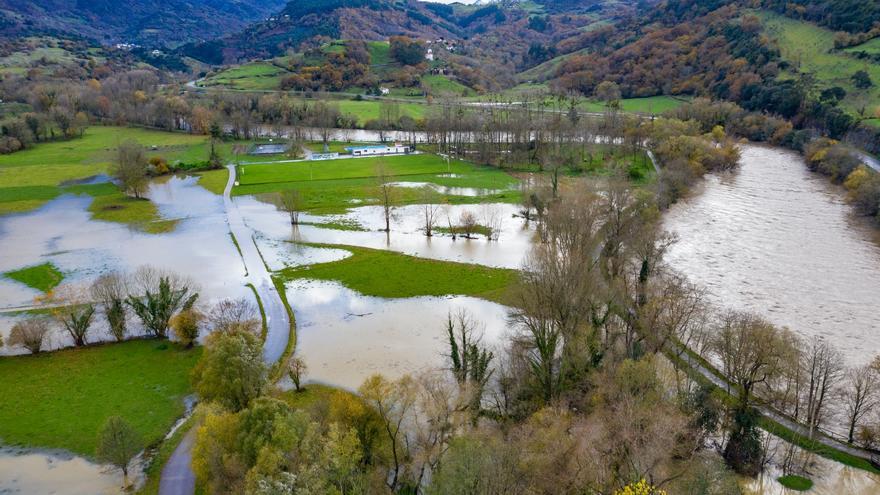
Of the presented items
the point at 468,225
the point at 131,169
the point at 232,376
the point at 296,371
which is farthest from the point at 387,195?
the point at 232,376

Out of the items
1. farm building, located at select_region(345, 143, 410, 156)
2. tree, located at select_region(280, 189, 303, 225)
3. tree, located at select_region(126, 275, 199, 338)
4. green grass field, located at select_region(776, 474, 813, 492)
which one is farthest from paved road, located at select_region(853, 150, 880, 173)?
tree, located at select_region(126, 275, 199, 338)

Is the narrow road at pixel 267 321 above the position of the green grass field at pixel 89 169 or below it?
below

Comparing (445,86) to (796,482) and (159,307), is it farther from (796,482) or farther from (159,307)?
(796,482)

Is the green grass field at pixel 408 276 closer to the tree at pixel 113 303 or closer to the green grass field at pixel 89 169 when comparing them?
the tree at pixel 113 303

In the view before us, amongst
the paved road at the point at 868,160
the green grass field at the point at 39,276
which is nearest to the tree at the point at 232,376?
the green grass field at the point at 39,276

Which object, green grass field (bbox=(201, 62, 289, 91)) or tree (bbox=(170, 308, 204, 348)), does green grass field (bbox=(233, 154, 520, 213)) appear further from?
green grass field (bbox=(201, 62, 289, 91))
